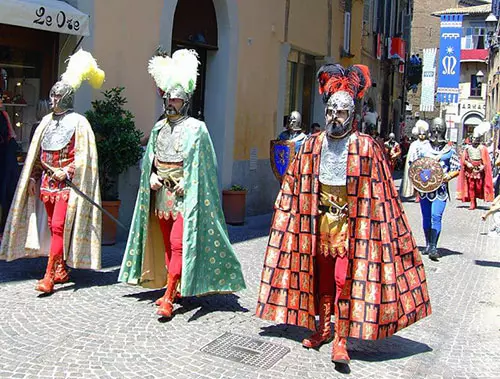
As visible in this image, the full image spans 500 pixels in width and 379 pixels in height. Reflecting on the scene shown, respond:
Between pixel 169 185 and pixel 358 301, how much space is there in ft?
6.25

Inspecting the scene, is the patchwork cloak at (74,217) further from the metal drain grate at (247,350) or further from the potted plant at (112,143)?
the potted plant at (112,143)

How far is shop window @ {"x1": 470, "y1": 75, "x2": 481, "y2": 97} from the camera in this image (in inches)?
2020

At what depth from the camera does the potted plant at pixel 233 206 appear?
36.0ft

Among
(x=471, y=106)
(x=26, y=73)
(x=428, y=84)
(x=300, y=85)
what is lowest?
(x=26, y=73)

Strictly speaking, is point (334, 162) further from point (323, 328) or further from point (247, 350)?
point (247, 350)

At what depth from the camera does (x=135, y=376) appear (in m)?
4.31

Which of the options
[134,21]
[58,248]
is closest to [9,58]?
[134,21]

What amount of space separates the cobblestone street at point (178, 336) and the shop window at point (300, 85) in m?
8.18

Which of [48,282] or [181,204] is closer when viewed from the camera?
[181,204]

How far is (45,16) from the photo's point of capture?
7.21m

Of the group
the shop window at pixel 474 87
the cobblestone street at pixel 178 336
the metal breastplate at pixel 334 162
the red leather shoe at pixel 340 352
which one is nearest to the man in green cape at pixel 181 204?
the cobblestone street at pixel 178 336

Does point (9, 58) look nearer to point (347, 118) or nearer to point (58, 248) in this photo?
point (58, 248)

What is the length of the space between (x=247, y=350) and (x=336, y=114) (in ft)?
5.91

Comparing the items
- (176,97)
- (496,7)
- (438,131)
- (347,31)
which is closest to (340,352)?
(176,97)
